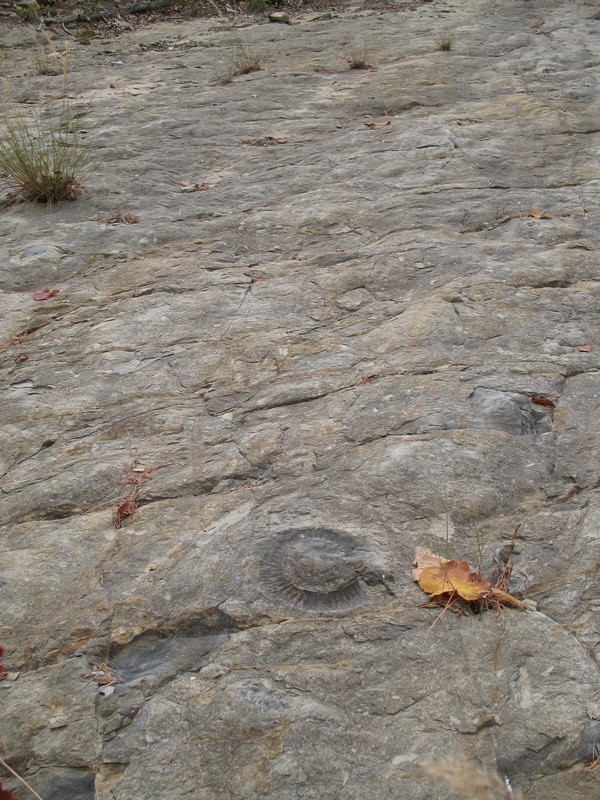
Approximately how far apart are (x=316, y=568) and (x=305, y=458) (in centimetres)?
55

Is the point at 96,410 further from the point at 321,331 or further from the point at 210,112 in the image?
the point at 210,112

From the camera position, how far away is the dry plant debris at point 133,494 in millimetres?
Result: 2328

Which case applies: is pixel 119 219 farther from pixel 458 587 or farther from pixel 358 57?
pixel 358 57

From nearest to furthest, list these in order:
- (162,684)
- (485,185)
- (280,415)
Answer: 1. (162,684)
2. (280,415)
3. (485,185)

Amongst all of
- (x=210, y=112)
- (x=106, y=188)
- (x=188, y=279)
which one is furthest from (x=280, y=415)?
(x=210, y=112)

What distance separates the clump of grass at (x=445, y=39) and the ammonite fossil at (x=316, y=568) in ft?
21.0

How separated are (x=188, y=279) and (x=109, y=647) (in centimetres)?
232

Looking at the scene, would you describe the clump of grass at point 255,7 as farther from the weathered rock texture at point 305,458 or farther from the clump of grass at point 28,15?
the weathered rock texture at point 305,458

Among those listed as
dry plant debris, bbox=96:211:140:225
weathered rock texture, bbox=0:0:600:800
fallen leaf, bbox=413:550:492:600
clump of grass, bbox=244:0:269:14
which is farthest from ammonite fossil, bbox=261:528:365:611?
clump of grass, bbox=244:0:269:14

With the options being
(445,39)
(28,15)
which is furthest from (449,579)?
(28,15)

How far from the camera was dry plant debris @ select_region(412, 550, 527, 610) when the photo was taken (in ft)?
5.96

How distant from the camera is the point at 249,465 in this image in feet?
8.12

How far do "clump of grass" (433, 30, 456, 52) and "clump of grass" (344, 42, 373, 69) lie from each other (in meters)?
0.71

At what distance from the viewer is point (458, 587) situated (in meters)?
1.83
